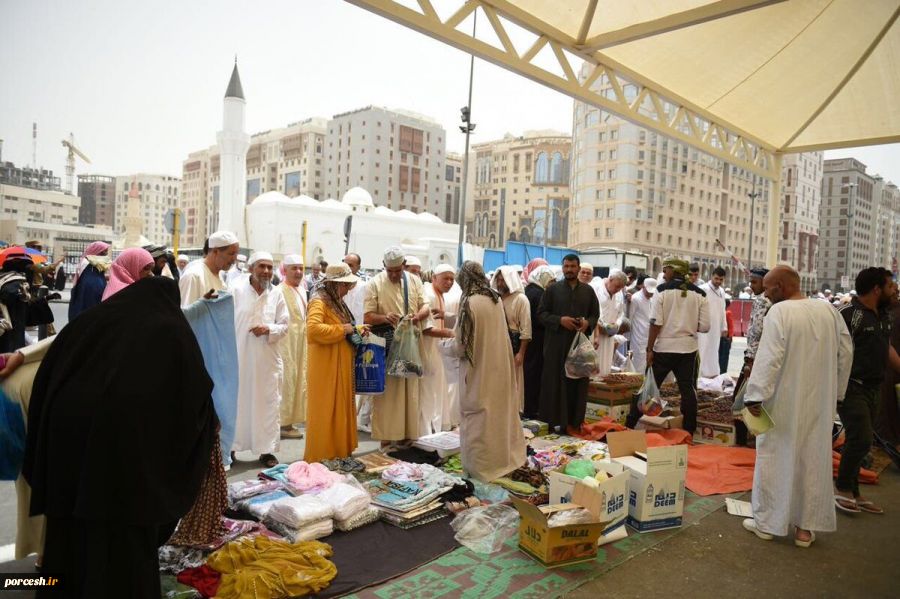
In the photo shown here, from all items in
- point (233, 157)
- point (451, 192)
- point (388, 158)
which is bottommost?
point (233, 157)

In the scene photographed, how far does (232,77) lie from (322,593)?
54823 mm

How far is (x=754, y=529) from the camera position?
3746 mm

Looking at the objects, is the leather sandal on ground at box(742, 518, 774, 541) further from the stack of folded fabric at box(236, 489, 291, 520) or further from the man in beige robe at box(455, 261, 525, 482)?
the stack of folded fabric at box(236, 489, 291, 520)

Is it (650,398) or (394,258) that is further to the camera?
(650,398)

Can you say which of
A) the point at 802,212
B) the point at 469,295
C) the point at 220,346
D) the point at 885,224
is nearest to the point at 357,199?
the point at 469,295

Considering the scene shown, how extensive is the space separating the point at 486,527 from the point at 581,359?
7.83ft

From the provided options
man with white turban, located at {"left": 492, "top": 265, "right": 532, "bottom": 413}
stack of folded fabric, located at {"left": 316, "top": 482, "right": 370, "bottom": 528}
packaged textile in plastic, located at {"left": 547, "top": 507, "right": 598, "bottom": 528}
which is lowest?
stack of folded fabric, located at {"left": 316, "top": 482, "right": 370, "bottom": 528}

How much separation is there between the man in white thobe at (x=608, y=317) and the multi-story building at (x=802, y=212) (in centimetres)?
8156

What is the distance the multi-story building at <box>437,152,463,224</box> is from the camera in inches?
3745

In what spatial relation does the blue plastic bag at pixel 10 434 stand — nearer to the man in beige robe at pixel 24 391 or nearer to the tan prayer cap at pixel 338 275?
the man in beige robe at pixel 24 391

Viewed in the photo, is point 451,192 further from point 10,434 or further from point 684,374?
point 10,434

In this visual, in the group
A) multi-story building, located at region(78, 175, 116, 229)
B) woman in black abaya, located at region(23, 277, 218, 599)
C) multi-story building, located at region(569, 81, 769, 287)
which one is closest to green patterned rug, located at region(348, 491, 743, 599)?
woman in black abaya, located at region(23, 277, 218, 599)

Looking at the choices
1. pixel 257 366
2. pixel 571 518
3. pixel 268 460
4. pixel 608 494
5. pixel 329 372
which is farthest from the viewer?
pixel 257 366

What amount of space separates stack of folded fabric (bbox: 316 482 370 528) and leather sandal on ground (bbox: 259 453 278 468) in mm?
1250
